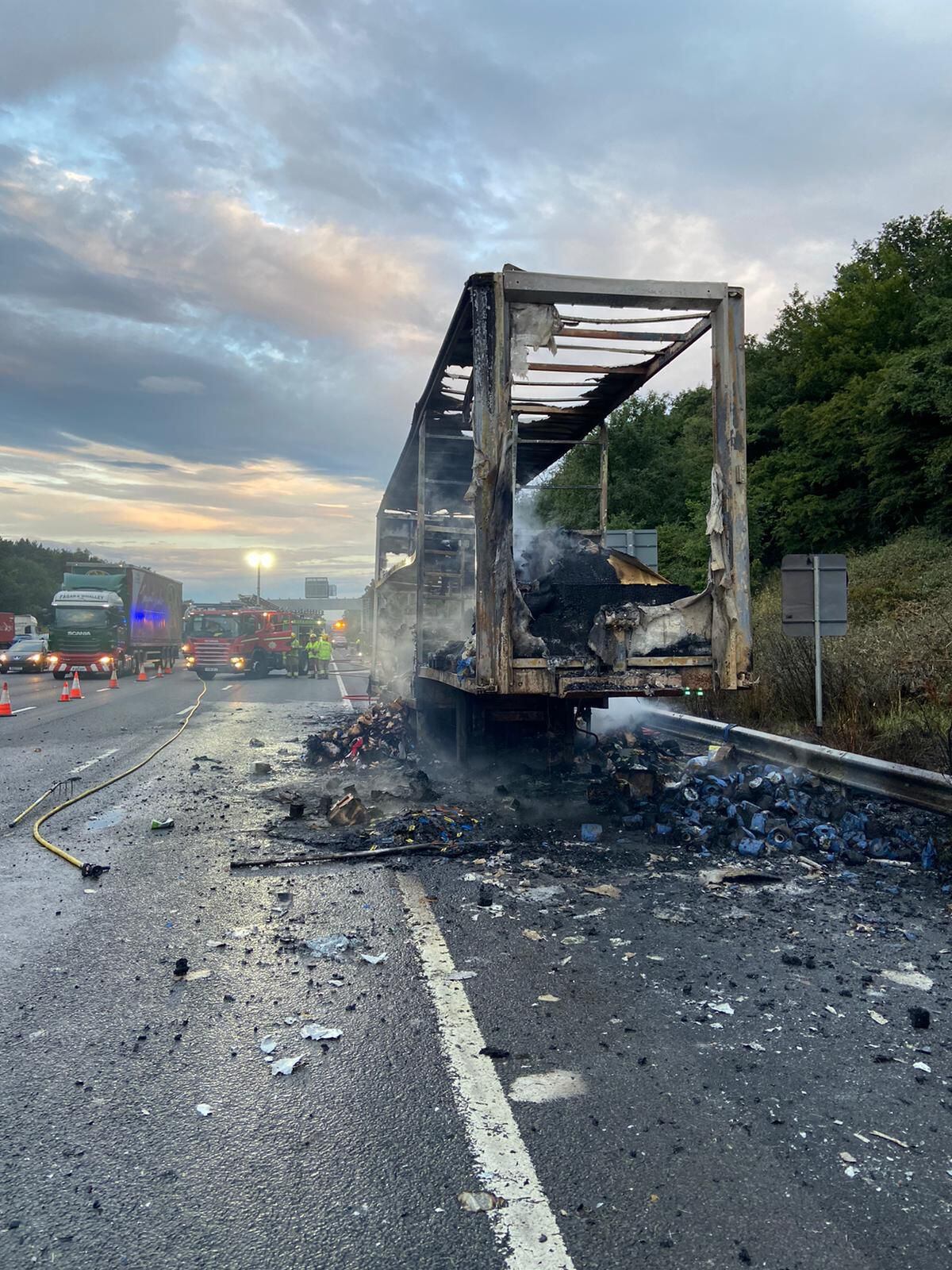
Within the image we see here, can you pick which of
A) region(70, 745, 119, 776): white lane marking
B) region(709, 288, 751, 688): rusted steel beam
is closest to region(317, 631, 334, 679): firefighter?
region(70, 745, 119, 776): white lane marking

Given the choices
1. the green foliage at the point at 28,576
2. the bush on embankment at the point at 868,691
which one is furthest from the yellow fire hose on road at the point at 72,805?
the green foliage at the point at 28,576

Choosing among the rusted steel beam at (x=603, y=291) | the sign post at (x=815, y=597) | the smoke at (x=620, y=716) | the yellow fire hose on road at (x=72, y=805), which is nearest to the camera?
the yellow fire hose on road at (x=72, y=805)

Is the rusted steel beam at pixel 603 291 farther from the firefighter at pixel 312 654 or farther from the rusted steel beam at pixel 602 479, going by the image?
the firefighter at pixel 312 654

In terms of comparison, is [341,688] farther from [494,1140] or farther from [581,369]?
[494,1140]

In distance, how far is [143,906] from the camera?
473 centimetres

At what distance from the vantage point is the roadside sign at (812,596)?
28.0 ft

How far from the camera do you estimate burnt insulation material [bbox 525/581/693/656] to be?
6.49 meters

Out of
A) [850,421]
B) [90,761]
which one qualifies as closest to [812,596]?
[90,761]

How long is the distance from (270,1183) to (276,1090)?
48cm

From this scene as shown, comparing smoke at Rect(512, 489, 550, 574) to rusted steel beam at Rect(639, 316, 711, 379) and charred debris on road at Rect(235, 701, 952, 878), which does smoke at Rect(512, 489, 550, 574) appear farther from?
charred debris on road at Rect(235, 701, 952, 878)

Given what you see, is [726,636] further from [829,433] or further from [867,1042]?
[829,433]

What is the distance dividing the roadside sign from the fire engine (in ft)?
72.2

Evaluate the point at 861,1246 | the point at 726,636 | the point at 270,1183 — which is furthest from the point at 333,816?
the point at 861,1246

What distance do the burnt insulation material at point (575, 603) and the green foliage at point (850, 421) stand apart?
14.2 m
